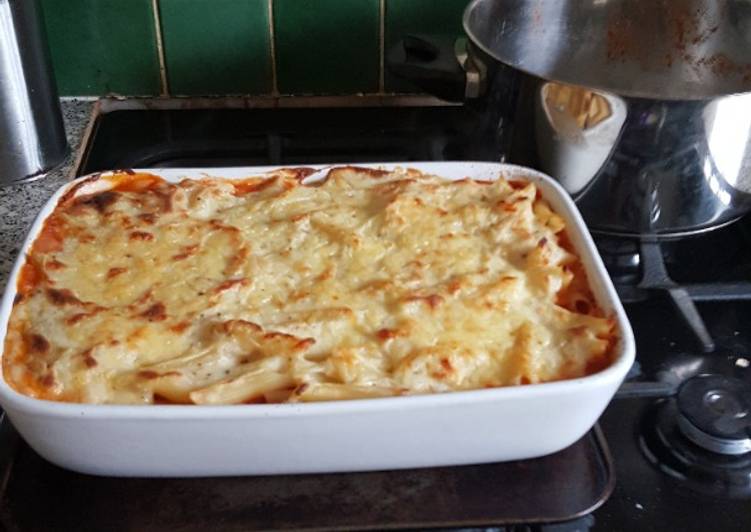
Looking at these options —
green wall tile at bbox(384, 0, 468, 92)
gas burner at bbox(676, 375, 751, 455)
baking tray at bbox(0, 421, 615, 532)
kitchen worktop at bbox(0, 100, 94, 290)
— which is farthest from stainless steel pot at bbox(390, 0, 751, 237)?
kitchen worktop at bbox(0, 100, 94, 290)

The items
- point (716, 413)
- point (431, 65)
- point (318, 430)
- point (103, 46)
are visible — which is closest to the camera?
point (318, 430)

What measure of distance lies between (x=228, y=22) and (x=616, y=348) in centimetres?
74

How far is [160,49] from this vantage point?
47.4 inches

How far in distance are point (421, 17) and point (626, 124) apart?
44cm

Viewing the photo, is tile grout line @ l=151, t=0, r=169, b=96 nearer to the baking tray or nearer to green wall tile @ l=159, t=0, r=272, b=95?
green wall tile @ l=159, t=0, r=272, b=95

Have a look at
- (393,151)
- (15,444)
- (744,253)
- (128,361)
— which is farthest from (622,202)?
(15,444)

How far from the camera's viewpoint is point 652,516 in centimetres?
69

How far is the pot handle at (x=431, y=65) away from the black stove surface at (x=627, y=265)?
39 mm

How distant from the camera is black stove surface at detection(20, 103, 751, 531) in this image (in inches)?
27.8

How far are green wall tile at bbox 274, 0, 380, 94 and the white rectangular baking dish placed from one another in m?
0.63

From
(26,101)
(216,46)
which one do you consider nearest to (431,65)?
(216,46)

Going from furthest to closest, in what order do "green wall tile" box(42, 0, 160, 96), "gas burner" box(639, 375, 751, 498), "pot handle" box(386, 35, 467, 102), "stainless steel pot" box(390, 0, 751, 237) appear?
"green wall tile" box(42, 0, 160, 96) < "pot handle" box(386, 35, 467, 102) < "stainless steel pot" box(390, 0, 751, 237) < "gas burner" box(639, 375, 751, 498)

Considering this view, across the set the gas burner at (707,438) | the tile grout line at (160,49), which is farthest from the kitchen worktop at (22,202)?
the gas burner at (707,438)

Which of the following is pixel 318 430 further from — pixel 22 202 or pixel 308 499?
pixel 22 202
